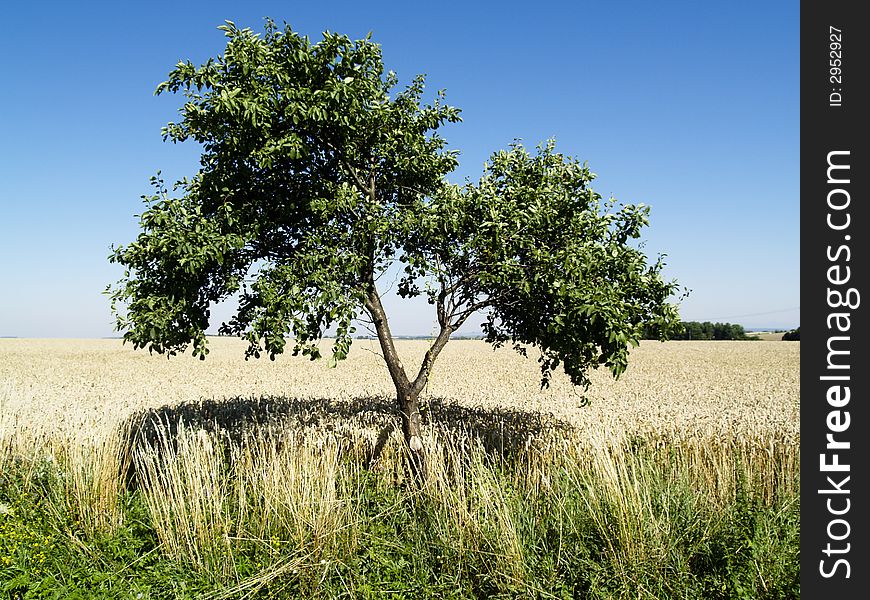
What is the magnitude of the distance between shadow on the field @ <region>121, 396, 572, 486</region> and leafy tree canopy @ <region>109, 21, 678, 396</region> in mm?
1385

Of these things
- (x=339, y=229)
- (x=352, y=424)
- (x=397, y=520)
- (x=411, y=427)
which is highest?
(x=339, y=229)

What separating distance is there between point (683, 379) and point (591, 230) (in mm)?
17785

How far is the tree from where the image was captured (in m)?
7.77

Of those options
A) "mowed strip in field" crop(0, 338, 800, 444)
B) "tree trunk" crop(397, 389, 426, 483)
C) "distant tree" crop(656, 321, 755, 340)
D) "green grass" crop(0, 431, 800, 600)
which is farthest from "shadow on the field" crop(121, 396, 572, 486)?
"distant tree" crop(656, 321, 755, 340)

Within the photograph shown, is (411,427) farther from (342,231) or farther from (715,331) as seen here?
(715,331)

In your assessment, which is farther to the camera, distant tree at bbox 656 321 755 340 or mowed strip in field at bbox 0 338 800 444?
distant tree at bbox 656 321 755 340

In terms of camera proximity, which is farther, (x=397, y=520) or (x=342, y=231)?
(x=342, y=231)

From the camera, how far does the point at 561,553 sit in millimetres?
6090

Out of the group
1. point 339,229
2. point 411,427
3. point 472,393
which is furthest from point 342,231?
point 472,393

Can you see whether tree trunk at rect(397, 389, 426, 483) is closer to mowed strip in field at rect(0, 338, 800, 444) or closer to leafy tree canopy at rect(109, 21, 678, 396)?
leafy tree canopy at rect(109, 21, 678, 396)

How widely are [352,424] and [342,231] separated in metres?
3.83

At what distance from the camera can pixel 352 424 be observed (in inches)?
423

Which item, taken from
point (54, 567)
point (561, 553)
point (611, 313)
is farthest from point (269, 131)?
point (561, 553)

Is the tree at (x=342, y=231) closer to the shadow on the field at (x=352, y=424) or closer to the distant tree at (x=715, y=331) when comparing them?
the shadow on the field at (x=352, y=424)
